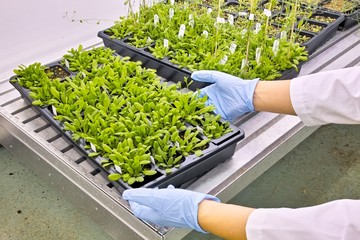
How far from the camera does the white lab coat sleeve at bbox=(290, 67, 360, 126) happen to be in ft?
3.68

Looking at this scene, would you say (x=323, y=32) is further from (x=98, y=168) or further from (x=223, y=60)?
(x=98, y=168)

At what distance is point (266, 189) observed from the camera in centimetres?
206

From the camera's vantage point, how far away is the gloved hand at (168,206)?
1043 millimetres

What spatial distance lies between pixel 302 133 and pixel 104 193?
0.79m

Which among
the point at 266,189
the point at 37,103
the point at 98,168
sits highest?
the point at 37,103

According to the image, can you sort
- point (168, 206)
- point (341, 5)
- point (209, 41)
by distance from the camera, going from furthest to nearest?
point (341, 5) < point (209, 41) < point (168, 206)

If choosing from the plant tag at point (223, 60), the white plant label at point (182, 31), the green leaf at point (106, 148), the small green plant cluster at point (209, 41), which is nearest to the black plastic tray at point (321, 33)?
the small green plant cluster at point (209, 41)

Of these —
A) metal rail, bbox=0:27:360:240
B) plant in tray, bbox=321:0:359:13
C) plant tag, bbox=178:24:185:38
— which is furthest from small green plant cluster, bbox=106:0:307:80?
plant in tray, bbox=321:0:359:13

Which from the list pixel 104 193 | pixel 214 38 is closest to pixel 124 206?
pixel 104 193

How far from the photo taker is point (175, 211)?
105 cm

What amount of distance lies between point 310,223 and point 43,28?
1500 millimetres

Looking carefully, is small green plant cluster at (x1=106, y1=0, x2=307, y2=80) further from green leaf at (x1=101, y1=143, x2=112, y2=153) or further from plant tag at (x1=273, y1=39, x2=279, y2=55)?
green leaf at (x1=101, y1=143, x2=112, y2=153)

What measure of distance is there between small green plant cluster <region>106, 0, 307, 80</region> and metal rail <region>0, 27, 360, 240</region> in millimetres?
240

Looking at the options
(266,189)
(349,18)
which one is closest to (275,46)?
(349,18)
